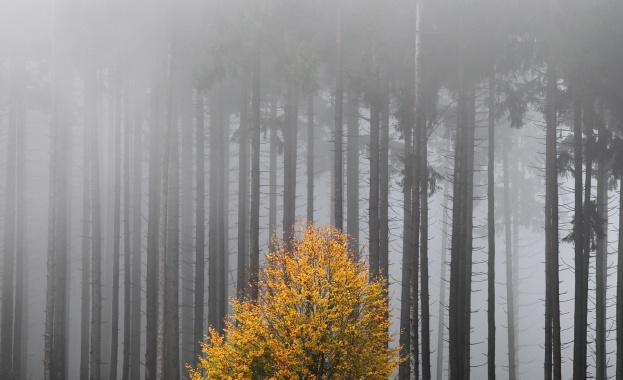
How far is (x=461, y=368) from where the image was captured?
17.5m

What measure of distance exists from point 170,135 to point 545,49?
9559mm

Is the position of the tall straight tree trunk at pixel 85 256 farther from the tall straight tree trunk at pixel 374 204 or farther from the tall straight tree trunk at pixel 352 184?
the tall straight tree trunk at pixel 374 204

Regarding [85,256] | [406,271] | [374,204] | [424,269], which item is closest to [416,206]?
[424,269]

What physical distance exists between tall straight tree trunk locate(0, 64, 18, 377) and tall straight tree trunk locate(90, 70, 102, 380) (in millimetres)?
4248

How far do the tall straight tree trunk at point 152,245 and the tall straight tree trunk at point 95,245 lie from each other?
1.44 m

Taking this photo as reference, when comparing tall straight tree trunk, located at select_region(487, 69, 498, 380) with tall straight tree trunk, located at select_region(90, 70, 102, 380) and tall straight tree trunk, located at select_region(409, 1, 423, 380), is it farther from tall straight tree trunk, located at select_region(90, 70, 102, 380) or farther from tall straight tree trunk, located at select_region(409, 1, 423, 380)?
tall straight tree trunk, located at select_region(90, 70, 102, 380)

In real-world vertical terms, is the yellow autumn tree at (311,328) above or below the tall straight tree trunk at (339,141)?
below

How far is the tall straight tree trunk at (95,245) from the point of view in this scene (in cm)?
2120

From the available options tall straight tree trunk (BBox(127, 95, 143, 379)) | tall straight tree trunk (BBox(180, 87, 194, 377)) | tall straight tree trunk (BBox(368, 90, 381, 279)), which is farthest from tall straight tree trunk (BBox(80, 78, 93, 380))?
tall straight tree trunk (BBox(368, 90, 381, 279))

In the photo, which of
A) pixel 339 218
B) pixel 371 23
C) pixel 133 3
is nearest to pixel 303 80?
pixel 371 23

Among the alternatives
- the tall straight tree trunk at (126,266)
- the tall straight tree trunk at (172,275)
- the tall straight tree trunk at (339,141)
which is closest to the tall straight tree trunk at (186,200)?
the tall straight tree trunk at (126,266)

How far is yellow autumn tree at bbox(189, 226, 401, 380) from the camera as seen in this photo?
41.3 ft

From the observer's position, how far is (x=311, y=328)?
1248cm

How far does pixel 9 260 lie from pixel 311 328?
2145cm
